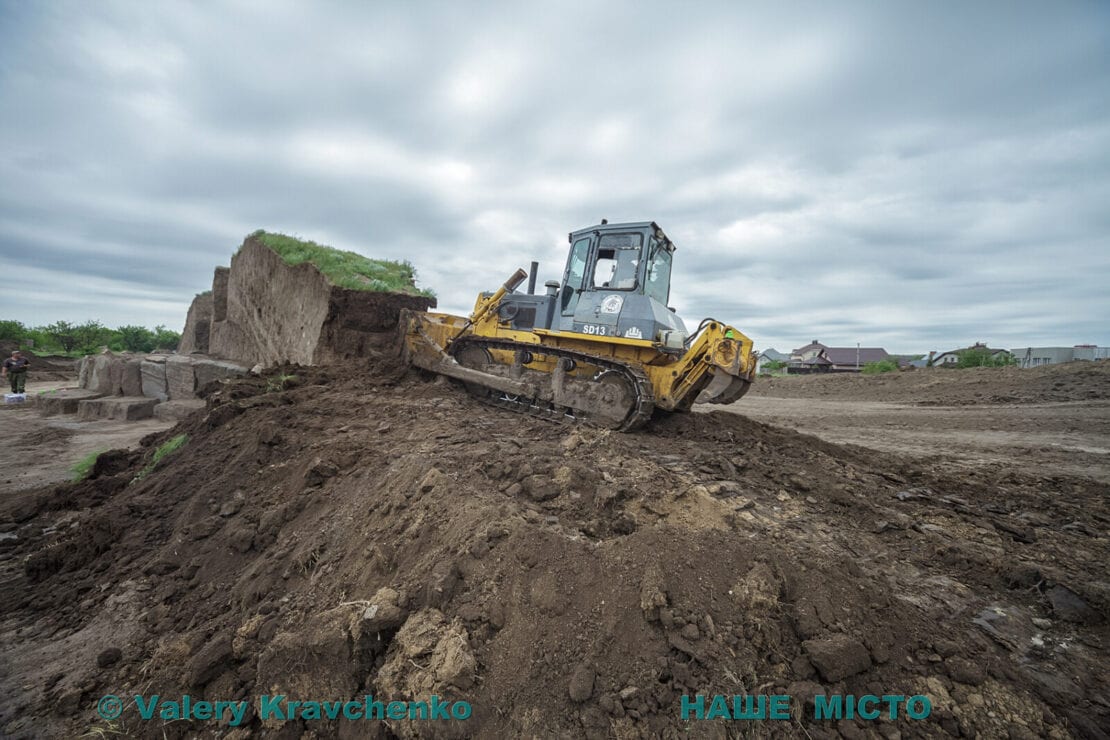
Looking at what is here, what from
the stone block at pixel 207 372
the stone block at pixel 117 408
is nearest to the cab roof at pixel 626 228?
the stone block at pixel 207 372

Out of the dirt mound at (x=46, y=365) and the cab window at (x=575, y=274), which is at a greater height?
the cab window at (x=575, y=274)

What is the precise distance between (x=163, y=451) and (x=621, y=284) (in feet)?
20.2

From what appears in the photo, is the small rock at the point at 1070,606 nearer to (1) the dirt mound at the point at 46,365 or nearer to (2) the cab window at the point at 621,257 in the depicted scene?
(2) the cab window at the point at 621,257

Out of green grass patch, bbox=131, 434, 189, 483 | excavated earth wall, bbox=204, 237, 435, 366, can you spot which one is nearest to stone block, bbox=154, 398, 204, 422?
excavated earth wall, bbox=204, 237, 435, 366

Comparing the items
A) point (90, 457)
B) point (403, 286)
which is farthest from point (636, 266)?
point (90, 457)

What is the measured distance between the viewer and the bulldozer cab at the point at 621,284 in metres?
6.50

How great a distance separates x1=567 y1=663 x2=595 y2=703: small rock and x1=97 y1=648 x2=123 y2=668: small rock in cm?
275

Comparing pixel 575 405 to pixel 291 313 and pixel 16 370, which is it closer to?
pixel 291 313

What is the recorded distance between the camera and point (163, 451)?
5637 mm

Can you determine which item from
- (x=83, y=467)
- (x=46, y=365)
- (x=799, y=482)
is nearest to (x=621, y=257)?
(x=799, y=482)

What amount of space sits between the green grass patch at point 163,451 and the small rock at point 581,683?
19.0ft

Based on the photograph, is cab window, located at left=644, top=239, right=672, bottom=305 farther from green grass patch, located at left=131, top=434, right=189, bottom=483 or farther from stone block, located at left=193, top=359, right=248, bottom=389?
stone block, located at left=193, top=359, right=248, bottom=389

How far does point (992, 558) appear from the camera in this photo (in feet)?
9.98

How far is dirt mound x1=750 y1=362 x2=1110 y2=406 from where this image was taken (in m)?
13.6
